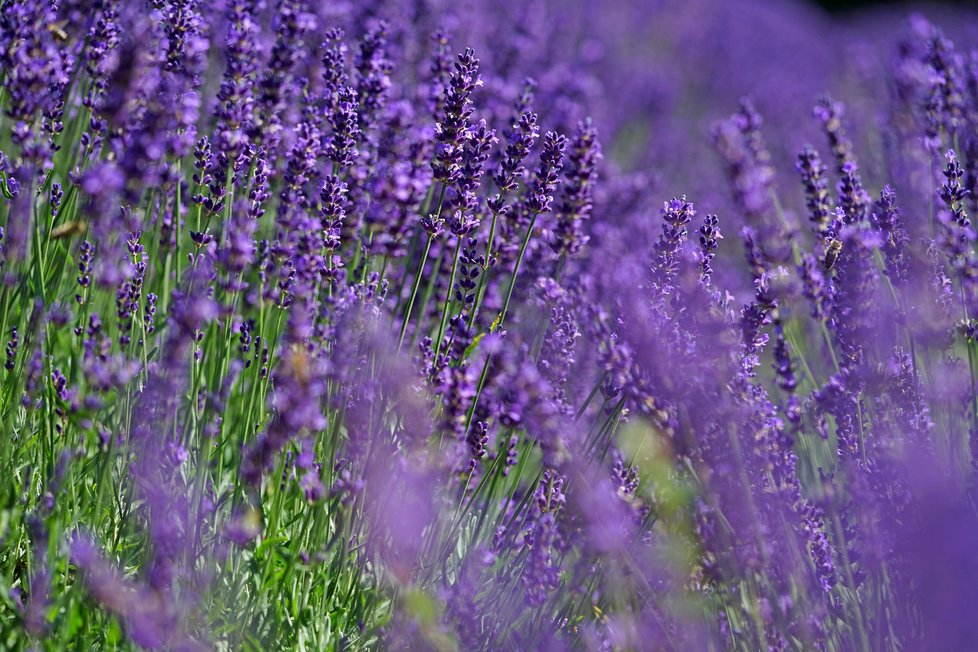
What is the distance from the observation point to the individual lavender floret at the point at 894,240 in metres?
2.58

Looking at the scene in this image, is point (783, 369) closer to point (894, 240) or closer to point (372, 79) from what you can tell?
point (894, 240)

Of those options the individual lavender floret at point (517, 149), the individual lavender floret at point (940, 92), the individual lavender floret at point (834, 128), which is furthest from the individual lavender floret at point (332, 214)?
the individual lavender floret at point (940, 92)

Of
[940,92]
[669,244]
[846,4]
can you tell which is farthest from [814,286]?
[846,4]

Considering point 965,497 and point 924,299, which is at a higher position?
point 924,299

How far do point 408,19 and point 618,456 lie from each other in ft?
10.1

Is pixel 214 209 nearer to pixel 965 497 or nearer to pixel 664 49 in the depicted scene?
pixel 965 497

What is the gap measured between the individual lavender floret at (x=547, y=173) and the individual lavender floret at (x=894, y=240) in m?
0.81

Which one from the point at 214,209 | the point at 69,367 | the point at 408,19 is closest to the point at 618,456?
the point at 214,209

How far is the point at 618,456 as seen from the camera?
252 centimetres

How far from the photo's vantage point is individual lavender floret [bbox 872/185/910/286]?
2576 mm

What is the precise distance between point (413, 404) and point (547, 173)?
87 centimetres

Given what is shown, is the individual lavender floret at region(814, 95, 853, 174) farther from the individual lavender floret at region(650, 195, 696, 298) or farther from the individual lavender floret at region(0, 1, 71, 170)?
the individual lavender floret at region(0, 1, 71, 170)

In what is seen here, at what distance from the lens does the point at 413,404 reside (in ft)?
6.06

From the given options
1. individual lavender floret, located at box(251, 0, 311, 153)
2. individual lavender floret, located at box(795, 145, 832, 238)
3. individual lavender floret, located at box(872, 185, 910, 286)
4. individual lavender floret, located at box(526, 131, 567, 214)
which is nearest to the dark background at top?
individual lavender floret, located at box(795, 145, 832, 238)
